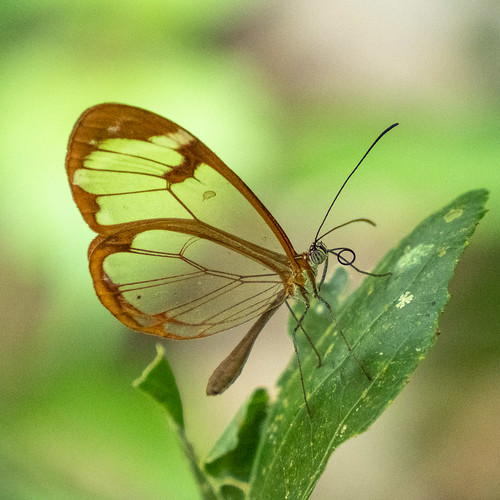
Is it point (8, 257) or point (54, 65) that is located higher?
point (54, 65)

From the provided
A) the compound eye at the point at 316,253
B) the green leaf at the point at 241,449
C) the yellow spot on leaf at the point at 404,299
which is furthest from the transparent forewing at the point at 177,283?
the yellow spot on leaf at the point at 404,299

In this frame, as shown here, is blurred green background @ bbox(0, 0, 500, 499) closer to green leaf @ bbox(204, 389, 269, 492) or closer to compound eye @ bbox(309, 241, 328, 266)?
green leaf @ bbox(204, 389, 269, 492)

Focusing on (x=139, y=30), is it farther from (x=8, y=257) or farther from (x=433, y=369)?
(x=433, y=369)

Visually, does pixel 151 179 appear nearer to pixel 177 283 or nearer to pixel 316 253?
pixel 177 283

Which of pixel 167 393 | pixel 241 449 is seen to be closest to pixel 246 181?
pixel 241 449

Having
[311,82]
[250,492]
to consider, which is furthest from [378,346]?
[311,82]

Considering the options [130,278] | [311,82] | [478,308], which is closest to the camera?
[130,278]

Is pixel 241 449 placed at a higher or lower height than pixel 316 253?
lower
